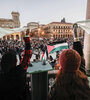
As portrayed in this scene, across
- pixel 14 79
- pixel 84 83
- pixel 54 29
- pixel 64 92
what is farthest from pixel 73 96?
pixel 54 29

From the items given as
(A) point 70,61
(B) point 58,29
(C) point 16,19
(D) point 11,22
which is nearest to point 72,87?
(A) point 70,61

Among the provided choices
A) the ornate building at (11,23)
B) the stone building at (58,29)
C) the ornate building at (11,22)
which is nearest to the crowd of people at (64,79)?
the ornate building at (11,23)

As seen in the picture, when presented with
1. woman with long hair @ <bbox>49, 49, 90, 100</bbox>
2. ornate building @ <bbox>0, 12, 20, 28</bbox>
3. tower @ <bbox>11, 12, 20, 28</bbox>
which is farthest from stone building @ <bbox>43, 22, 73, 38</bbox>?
woman with long hair @ <bbox>49, 49, 90, 100</bbox>

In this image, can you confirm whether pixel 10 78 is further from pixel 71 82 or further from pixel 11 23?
pixel 11 23

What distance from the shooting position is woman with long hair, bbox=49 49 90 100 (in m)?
0.97

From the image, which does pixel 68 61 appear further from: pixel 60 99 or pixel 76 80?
pixel 60 99

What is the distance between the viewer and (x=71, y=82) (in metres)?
0.99

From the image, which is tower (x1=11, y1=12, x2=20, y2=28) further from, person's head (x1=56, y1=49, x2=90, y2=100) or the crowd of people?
person's head (x1=56, y1=49, x2=90, y2=100)

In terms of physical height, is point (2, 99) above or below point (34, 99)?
above

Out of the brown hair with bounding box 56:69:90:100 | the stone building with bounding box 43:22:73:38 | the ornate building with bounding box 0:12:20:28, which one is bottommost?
the brown hair with bounding box 56:69:90:100

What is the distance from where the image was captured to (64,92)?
0.98 m

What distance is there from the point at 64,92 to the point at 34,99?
151 centimetres

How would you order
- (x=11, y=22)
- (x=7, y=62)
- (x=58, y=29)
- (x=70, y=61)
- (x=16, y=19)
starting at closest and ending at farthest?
1. (x=70, y=61)
2. (x=7, y=62)
3. (x=58, y=29)
4. (x=11, y=22)
5. (x=16, y=19)

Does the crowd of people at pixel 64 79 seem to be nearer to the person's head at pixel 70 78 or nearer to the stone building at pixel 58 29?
the person's head at pixel 70 78
